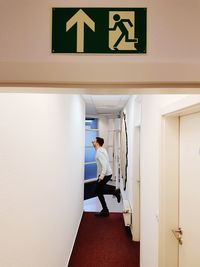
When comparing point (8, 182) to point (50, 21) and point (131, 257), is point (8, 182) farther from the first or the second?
point (131, 257)

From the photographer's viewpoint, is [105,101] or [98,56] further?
[105,101]

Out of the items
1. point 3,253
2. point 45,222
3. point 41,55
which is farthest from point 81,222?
point 41,55

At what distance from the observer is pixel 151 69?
0.85 m

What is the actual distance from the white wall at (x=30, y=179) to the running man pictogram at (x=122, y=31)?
2.19 ft

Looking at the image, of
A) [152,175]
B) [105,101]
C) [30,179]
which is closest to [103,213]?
[105,101]

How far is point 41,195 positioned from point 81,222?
3143mm

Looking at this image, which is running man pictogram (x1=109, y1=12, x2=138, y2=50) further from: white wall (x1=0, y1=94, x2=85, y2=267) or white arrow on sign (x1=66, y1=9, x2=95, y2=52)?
white wall (x1=0, y1=94, x2=85, y2=267)

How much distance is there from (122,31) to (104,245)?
3623 mm

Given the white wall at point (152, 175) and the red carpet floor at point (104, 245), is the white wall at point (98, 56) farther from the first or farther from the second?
the red carpet floor at point (104, 245)

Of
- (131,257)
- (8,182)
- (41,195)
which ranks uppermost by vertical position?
(8,182)

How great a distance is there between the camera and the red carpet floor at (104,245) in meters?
3.21

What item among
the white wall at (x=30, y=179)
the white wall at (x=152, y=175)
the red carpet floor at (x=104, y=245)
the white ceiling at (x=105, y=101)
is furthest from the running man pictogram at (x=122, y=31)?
the white ceiling at (x=105, y=101)

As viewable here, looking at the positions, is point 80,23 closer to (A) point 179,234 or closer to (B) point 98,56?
(B) point 98,56

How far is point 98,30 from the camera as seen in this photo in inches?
34.3
